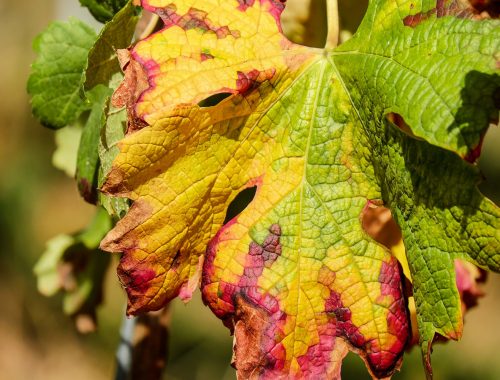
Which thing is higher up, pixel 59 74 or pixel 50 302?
pixel 59 74

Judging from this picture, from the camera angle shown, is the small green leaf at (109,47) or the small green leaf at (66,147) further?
the small green leaf at (66,147)

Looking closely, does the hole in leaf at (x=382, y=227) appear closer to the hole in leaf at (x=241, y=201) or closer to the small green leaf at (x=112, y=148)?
the hole in leaf at (x=241, y=201)

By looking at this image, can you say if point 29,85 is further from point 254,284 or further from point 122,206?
point 254,284

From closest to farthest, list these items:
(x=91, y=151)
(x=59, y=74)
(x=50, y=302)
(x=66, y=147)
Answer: (x=91, y=151), (x=59, y=74), (x=66, y=147), (x=50, y=302)

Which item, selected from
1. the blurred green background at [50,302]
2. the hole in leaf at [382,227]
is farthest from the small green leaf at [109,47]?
the blurred green background at [50,302]

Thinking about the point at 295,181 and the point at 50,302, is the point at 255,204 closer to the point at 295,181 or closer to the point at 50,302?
the point at 295,181

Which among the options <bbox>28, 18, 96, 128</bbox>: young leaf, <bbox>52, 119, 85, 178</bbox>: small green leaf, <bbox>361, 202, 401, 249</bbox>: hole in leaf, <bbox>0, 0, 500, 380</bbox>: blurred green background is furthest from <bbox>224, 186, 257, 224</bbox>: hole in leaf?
<bbox>0, 0, 500, 380</bbox>: blurred green background

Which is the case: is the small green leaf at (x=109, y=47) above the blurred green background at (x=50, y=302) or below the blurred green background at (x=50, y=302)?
above

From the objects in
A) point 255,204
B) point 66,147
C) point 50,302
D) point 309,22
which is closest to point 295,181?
point 255,204
